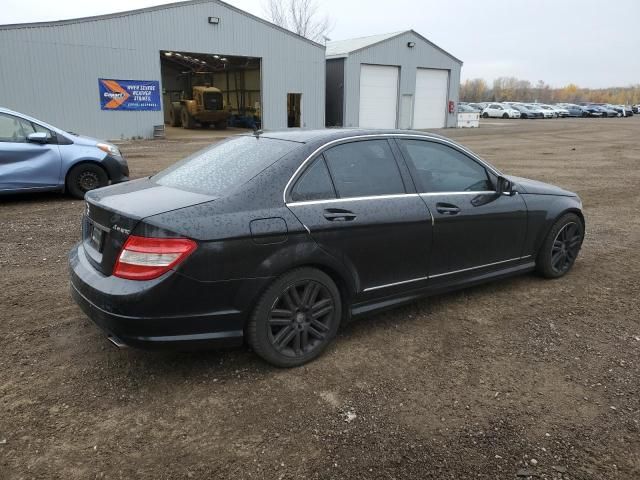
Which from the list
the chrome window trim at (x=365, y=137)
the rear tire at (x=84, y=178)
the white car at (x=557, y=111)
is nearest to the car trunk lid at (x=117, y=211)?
the chrome window trim at (x=365, y=137)

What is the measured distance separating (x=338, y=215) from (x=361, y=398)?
1.20 m

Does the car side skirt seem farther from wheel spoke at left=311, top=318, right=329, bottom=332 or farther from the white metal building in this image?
the white metal building

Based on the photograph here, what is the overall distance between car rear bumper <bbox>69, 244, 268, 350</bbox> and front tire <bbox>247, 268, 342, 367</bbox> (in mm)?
111

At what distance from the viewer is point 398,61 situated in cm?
3231

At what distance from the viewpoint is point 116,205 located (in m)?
3.37

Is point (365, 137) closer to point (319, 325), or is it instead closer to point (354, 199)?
point (354, 199)

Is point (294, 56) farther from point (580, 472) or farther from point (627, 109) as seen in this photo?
point (627, 109)

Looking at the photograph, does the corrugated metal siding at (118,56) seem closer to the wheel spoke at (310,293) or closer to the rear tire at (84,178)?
the rear tire at (84,178)

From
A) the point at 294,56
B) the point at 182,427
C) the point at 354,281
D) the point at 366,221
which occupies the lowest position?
the point at 182,427

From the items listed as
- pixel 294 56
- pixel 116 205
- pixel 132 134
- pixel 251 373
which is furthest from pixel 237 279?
pixel 294 56

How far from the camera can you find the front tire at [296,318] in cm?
335

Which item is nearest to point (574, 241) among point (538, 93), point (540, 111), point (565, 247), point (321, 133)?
point (565, 247)

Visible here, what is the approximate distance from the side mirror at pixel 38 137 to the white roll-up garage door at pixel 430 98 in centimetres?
2852

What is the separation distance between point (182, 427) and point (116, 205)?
1.43m
